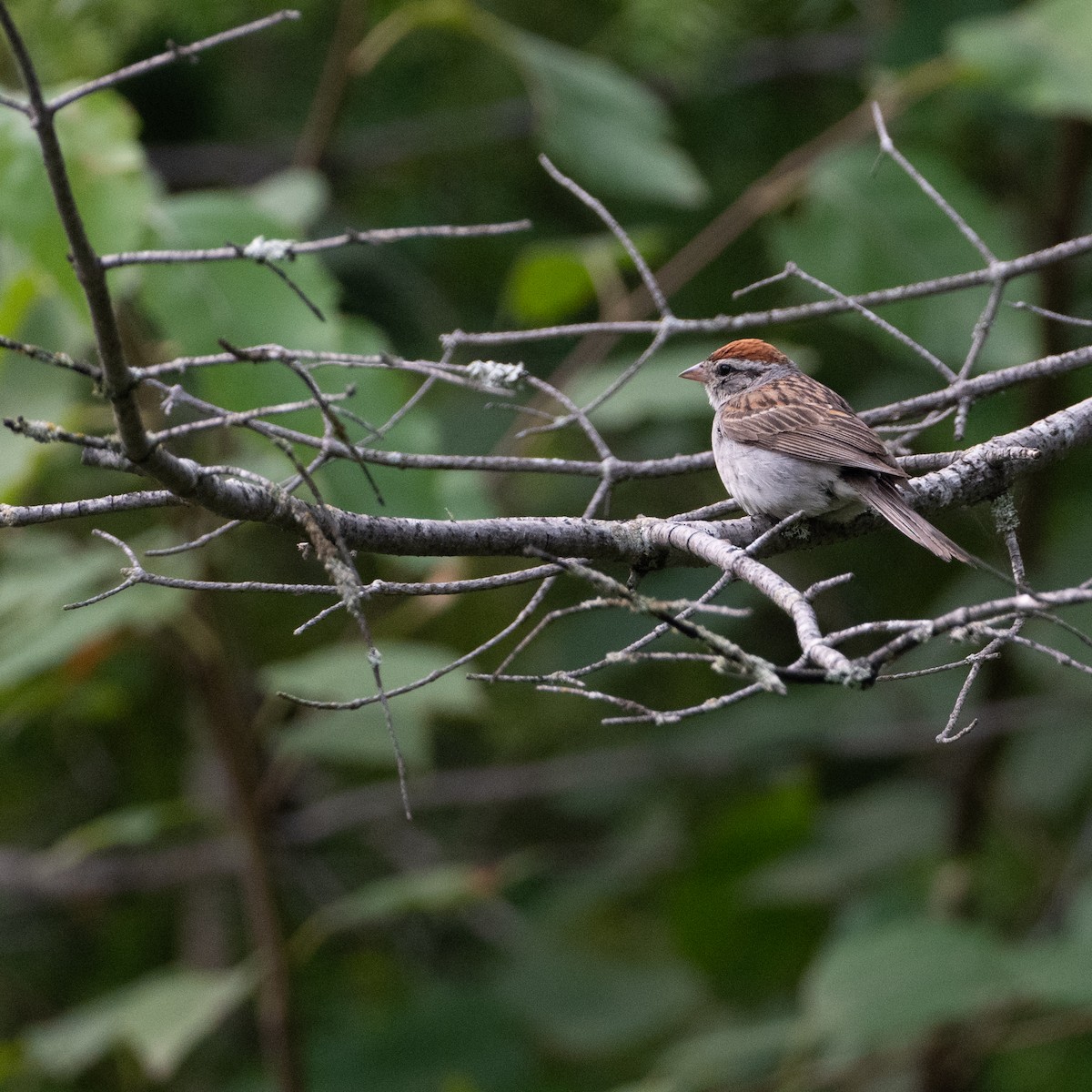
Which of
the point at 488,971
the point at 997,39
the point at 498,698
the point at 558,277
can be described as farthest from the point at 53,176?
the point at 488,971

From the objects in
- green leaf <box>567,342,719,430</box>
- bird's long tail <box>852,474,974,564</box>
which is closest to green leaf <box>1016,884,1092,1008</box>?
bird's long tail <box>852,474,974,564</box>

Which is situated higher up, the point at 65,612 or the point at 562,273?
the point at 562,273

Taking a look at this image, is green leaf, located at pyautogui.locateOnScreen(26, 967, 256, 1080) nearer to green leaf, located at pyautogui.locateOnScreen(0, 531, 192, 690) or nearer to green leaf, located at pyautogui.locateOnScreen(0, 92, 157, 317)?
green leaf, located at pyautogui.locateOnScreen(0, 531, 192, 690)

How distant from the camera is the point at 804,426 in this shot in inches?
148

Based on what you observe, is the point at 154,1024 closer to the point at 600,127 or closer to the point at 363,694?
the point at 363,694

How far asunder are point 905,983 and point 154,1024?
2251 mm

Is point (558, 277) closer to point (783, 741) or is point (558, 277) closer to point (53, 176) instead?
point (783, 741)

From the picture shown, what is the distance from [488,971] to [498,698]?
4.63 ft

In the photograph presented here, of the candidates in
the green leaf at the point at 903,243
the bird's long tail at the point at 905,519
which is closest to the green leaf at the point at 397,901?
the bird's long tail at the point at 905,519

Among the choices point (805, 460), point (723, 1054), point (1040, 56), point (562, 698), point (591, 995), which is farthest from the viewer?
point (591, 995)

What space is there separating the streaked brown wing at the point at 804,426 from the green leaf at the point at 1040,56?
1015 millimetres

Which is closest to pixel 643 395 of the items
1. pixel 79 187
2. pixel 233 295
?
pixel 233 295

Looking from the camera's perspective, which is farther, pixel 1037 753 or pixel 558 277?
pixel 1037 753

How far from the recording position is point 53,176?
4.91 feet
